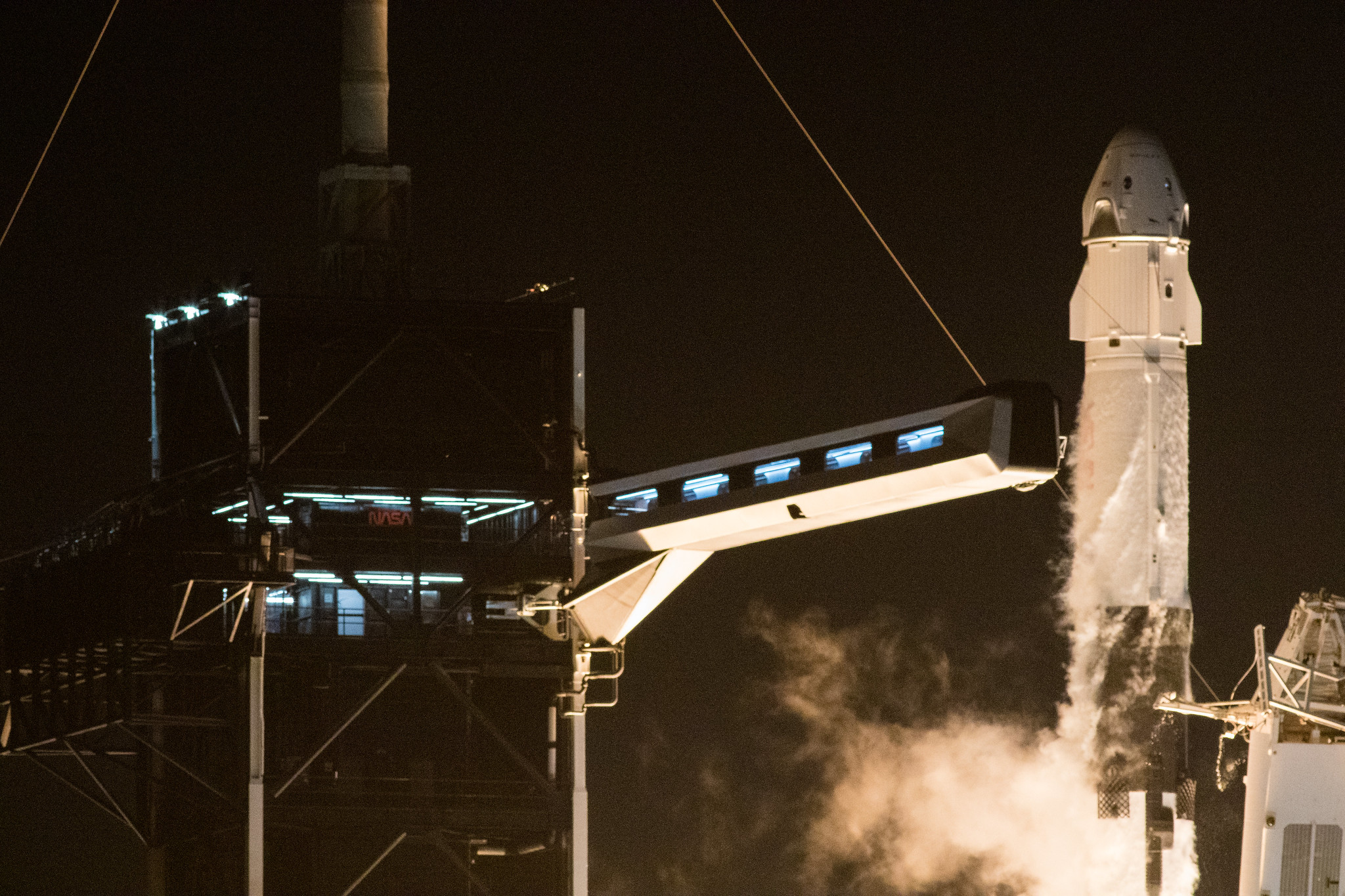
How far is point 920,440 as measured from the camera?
30.9 metres

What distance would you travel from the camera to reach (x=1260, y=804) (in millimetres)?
49281

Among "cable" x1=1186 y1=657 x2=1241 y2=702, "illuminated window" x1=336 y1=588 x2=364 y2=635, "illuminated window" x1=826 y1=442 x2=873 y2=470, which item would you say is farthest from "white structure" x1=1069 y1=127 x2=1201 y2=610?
"illuminated window" x1=826 y1=442 x2=873 y2=470

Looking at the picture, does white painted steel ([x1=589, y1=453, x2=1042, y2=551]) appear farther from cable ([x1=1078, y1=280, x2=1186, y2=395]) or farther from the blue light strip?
cable ([x1=1078, y1=280, x2=1186, y2=395])

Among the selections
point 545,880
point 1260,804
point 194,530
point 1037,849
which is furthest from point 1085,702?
point 194,530

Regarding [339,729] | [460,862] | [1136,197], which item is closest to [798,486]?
[339,729]

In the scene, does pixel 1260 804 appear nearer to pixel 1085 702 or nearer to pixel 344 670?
pixel 1085 702

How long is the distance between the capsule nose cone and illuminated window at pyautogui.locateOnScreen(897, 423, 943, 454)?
27.2 m

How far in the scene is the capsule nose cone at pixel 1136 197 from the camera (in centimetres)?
5666

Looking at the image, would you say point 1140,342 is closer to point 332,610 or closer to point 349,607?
point 349,607

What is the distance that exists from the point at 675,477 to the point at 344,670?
1887cm

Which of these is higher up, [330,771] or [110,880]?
[330,771]

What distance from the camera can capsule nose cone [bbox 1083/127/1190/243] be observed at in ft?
186

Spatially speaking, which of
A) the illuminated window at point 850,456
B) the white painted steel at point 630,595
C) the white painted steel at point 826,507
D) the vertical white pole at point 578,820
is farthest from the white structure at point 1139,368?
the illuminated window at point 850,456

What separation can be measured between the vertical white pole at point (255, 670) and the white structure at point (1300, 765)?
21812mm
